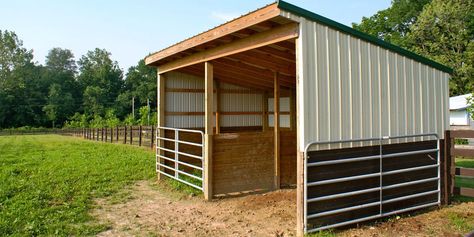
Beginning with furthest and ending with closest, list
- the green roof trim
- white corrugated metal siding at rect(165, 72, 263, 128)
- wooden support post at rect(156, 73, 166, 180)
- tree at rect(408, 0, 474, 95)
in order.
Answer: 1. tree at rect(408, 0, 474, 95)
2. white corrugated metal siding at rect(165, 72, 263, 128)
3. wooden support post at rect(156, 73, 166, 180)
4. the green roof trim

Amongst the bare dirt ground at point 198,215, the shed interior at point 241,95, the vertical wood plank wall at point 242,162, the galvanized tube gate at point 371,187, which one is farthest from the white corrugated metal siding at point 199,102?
the galvanized tube gate at point 371,187

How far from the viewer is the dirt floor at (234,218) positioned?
15.3 feet

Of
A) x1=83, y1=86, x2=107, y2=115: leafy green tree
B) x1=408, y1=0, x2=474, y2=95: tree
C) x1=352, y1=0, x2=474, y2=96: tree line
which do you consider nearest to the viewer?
x1=352, y1=0, x2=474, y2=96: tree line

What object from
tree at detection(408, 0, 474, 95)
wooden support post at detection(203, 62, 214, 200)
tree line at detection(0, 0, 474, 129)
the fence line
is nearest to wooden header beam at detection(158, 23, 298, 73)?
wooden support post at detection(203, 62, 214, 200)

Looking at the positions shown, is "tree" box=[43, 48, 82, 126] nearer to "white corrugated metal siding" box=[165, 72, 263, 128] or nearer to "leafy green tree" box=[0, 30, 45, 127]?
"leafy green tree" box=[0, 30, 45, 127]

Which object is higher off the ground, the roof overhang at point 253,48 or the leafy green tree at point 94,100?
the leafy green tree at point 94,100

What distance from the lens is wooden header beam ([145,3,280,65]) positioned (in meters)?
4.56

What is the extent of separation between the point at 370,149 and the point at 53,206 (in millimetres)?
4896

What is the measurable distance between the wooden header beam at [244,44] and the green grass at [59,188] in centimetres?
291

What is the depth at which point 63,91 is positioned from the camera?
61938 millimetres

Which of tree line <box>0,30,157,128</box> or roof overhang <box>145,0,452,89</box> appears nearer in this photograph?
roof overhang <box>145,0,452,89</box>

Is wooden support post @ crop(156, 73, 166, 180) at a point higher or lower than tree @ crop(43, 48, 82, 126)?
lower

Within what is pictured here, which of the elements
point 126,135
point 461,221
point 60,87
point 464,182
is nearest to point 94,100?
point 60,87

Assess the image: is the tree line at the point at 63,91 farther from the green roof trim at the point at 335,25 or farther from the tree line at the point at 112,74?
the green roof trim at the point at 335,25
